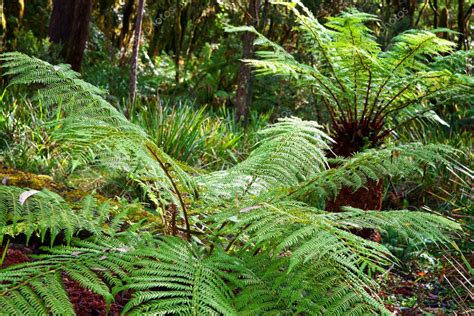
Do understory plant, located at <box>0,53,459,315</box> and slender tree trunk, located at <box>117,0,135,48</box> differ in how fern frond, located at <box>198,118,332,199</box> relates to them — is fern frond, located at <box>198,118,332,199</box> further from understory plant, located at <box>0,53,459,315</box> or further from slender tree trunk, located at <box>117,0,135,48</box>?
slender tree trunk, located at <box>117,0,135,48</box>

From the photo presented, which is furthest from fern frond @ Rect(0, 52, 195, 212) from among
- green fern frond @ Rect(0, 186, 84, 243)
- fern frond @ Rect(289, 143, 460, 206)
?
fern frond @ Rect(289, 143, 460, 206)

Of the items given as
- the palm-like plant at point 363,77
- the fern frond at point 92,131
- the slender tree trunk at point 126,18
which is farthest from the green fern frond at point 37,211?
the slender tree trunk at point 126,18

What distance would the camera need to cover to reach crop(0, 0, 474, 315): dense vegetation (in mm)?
1900

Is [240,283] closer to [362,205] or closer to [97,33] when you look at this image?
[362,205]

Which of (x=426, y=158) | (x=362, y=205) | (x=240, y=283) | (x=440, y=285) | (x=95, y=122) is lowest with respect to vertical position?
(x=440, y=285)

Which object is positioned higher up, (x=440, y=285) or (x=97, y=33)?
(x=97, y=33)

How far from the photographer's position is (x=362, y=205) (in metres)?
4.44

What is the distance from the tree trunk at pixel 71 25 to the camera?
10297 millimetres

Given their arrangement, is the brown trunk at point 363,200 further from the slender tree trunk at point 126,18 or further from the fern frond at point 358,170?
the slender tree trunk at point 126,18

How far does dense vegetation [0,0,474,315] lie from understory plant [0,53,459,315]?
0.04 feet

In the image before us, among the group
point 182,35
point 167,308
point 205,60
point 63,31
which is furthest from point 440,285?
point 182,35

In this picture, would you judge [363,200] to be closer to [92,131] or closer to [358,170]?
[358,170]

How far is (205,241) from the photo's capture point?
9.11 feet

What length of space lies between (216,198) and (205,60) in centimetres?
1405
